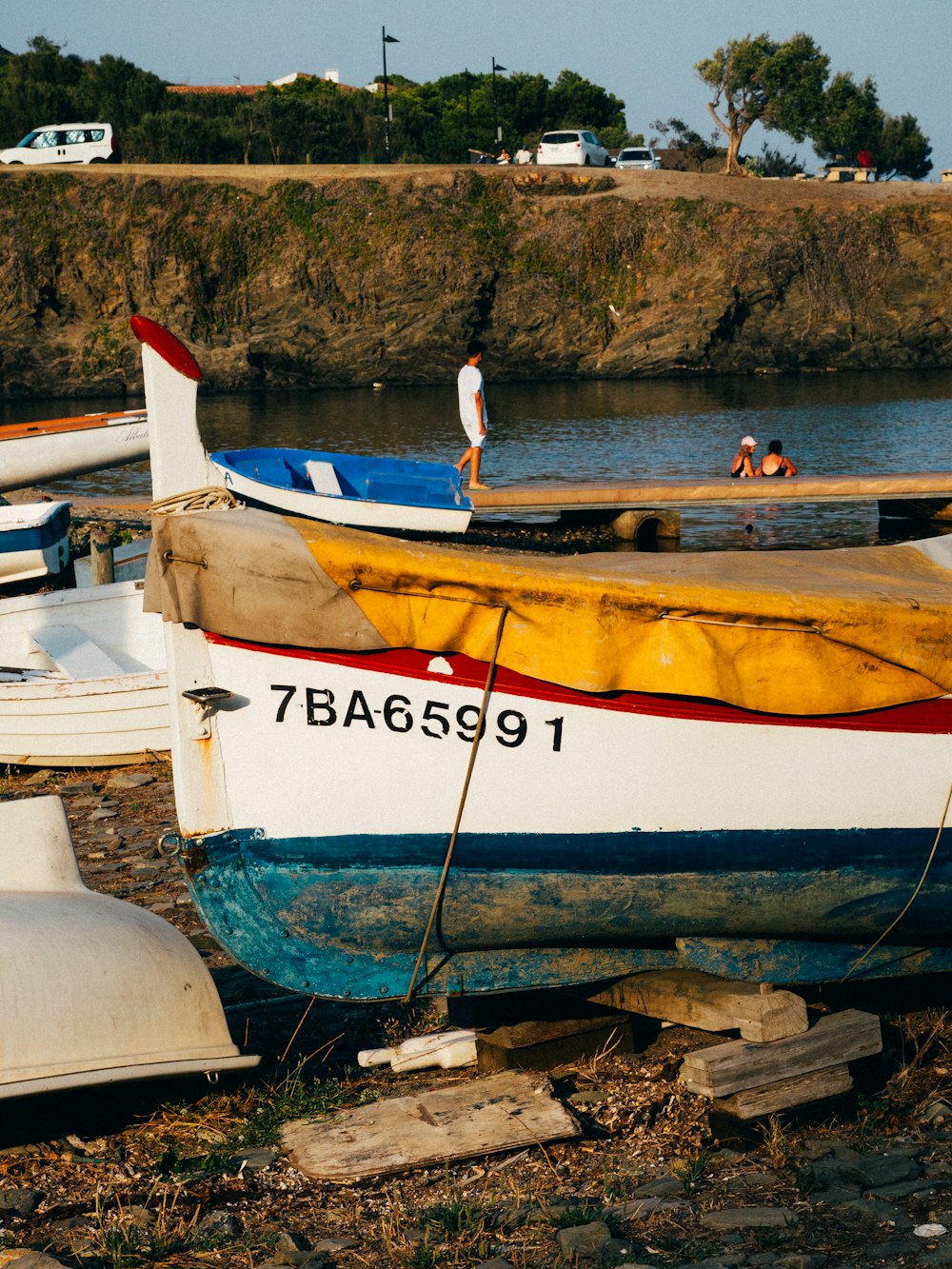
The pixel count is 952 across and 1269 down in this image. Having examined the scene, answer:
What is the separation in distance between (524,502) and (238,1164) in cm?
1271

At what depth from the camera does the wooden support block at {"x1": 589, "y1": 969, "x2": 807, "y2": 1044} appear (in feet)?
15.7

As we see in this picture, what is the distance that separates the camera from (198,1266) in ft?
12.6

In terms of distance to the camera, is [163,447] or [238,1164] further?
[163,447]

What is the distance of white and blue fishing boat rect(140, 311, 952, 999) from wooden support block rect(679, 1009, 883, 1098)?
0.45 metres

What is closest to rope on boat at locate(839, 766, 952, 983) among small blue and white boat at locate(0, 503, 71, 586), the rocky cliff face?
small blue and white boat at locate(0, 503, 71, 586)

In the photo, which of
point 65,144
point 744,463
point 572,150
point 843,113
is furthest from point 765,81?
point 744,463

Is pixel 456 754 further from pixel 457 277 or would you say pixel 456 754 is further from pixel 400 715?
pixel 457 277

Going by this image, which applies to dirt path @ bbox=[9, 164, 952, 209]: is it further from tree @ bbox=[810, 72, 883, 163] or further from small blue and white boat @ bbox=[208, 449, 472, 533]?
small blue and white boat @ bbox=[208, 449, 472, 533]

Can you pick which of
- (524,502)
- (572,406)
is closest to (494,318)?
(572,406)

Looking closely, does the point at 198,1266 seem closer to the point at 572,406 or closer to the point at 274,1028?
the point at 274,1028

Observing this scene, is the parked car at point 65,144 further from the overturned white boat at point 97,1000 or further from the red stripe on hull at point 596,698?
the red stripe on hull at point 596,698

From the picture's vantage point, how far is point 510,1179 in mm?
4336

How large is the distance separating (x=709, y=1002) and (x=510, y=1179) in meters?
1.12

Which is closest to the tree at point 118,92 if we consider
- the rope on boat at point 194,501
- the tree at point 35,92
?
the tree at point 35,92
